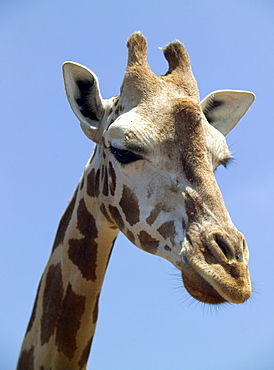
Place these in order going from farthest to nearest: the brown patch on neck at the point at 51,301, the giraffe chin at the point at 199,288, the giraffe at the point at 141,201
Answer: the brown patch on neck at the point at 51,301 → the giraffe at the point at 141,201 → the giraffe chin at the point at 199,288

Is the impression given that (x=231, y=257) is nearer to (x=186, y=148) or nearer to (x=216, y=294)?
(x=216, y=294)

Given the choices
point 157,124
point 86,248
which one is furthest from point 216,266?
point 86,248

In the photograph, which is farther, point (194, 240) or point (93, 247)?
point (93, 247)

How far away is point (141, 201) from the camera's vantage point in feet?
14.9

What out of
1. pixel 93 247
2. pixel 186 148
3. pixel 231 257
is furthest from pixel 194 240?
pixel 93 247

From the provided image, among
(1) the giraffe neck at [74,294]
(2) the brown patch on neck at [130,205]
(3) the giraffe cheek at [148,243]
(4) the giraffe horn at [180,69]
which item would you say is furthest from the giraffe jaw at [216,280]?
(4) the giraffe horn at [180,69]

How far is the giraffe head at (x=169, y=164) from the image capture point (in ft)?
12.1

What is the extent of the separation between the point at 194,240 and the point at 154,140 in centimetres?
110

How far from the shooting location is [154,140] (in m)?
4.46

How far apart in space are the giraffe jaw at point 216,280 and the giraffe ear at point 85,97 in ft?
7.06

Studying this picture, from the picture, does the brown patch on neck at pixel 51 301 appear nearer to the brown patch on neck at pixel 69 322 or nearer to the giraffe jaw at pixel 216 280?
the brown patch on neck at pixel 69 322

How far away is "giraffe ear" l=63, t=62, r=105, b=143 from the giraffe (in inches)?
0.4

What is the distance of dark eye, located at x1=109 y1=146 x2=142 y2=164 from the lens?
461 cm

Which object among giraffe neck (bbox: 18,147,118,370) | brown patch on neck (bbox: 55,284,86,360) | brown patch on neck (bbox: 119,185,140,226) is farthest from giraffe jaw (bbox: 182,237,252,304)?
brown patch on neck (bbox: 55,284,86,360)
